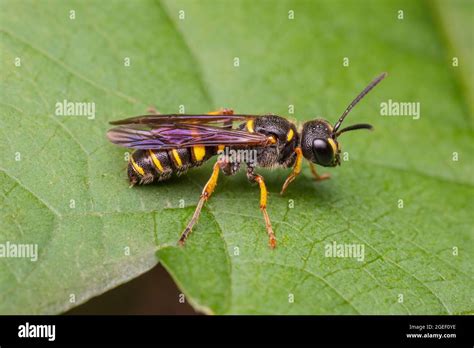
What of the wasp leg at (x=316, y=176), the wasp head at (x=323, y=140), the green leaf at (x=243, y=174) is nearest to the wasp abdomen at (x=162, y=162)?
the green leaf at (x=243, y=174)

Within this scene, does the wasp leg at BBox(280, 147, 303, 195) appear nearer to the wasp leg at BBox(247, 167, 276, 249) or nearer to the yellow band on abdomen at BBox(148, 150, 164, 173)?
the wasp leg at BBox(247, 167, 276, 249)

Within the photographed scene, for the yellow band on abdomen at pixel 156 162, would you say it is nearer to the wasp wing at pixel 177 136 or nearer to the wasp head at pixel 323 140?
the wasp wing at pixel 177 136

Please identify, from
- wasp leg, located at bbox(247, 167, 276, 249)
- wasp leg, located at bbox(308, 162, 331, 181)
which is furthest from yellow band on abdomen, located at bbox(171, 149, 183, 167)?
wasp leg, located at bbox(308, 162, 331, 181)

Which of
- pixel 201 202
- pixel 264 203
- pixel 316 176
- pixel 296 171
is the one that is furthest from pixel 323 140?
pixel 201 202

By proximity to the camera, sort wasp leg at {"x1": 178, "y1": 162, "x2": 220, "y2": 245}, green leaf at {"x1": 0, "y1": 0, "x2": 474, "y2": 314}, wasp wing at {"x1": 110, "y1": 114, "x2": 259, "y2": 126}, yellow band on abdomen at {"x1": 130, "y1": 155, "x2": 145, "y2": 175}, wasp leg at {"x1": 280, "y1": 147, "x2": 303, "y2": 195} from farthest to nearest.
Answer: wasp leg at {"x1": 280, "y1": 147, "x2": 303, "y2": 195}
wasp wing at {"x1": 110, "y1": 114, "x2": 259, "y2": 126}
yellow band on abdomen at {"x1": 130, "y1": 155, "x2": 145, "y2": 175}
wasp leg at {"x1": 178, "y1": 162, "x2": 220, "y2": 245}
green leaf at {"x1": 0, "y1": 0, "x2": 474, "y2": 314}

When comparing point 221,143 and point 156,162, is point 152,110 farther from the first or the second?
point 221,143
